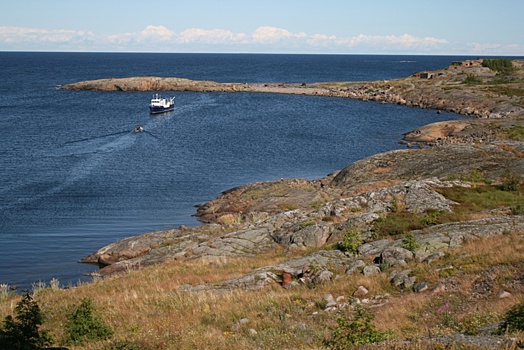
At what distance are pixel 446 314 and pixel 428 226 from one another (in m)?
11.3

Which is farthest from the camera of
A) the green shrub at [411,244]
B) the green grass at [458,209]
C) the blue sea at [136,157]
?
the blue sea at [136,157]

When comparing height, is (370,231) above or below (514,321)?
below

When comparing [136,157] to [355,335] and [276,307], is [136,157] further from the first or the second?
[355,335]

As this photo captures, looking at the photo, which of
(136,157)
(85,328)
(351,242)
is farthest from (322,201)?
(136,157)

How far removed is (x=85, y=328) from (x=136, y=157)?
176 feet

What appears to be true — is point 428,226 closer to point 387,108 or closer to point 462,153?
point 462,153

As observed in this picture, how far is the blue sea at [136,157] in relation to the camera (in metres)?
39.9

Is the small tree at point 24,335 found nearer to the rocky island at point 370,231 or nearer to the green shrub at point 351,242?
the rocky island at point 370,231

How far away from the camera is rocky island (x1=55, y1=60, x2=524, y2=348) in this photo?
1842cm

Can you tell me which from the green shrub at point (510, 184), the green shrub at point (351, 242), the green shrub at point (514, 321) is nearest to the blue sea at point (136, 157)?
the green shrub at point (351, 242)

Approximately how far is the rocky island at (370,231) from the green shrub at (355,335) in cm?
147

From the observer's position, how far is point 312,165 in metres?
63.3

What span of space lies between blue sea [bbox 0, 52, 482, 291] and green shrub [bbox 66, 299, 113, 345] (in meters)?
15.8

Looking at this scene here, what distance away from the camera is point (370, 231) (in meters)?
26.0
